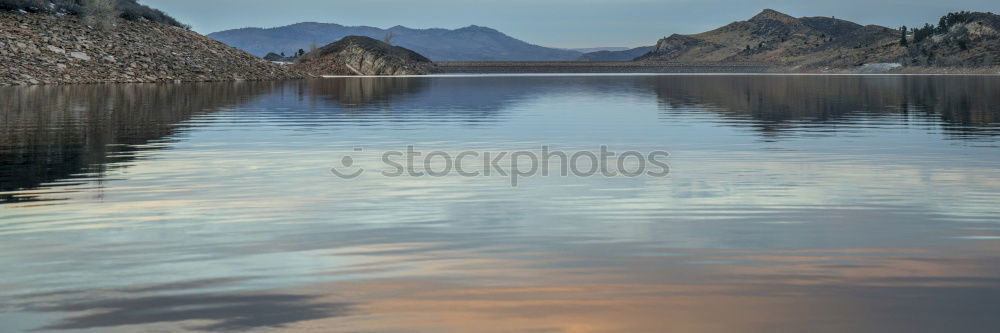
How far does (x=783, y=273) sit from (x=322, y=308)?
340 cm

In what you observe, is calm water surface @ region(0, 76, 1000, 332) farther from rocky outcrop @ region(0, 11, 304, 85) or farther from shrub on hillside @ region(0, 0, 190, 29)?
shrub on hillside @ region(0, 0, 190, 29)

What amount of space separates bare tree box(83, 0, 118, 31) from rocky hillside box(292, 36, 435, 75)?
44897 mm

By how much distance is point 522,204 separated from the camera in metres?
12.9

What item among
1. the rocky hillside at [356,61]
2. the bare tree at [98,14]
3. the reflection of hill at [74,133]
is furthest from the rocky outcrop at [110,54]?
the rocky hillside at [356,61]

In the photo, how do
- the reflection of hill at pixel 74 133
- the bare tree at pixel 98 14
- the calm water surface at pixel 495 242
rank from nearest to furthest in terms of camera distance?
1. the calm water surface at pixel 495 242
2. the reflection of hill at pixel 74 133
3. the bare tree at pixel 98 14

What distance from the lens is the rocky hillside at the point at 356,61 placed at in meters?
139

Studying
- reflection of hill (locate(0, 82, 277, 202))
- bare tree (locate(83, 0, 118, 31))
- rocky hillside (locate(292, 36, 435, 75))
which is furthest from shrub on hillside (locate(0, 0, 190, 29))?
reflection of hill (locate(0, 82, 277, 202))

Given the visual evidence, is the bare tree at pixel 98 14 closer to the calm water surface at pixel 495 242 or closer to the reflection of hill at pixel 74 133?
the reflection of hill at pixel 74 133

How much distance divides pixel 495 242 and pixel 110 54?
268 feet

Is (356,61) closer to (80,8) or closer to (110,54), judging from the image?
(80,8)

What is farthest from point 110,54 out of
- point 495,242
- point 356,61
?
point 495,242

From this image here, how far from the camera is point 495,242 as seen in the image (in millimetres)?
9977

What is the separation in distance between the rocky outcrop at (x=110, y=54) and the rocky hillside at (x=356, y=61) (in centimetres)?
3407

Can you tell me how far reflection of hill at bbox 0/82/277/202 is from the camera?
55.2 ft
